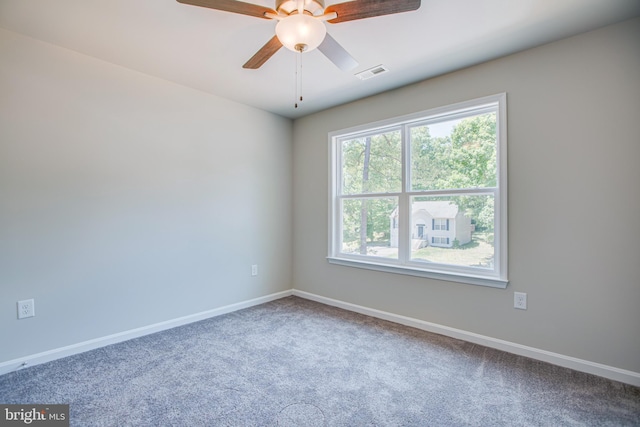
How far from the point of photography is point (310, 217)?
408cm

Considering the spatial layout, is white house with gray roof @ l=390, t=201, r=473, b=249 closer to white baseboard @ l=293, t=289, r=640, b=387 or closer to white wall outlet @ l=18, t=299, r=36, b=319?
white baseboard @ l=293, t=289, r=640, b=387

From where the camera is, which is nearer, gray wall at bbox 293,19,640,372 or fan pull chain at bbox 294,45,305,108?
gray wall at bbox 293,19,640,372

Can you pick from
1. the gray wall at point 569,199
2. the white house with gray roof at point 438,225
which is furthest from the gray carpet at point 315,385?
the white house with gray roof at point 438,225

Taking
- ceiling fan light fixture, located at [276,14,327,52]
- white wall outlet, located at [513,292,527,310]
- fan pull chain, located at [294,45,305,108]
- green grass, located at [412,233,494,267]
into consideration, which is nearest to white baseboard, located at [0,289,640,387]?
white wall outlet, located at [513,292,527,310]

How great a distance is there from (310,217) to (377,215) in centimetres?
99

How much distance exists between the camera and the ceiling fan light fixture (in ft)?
4.99

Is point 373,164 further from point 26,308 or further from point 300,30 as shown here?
point 26,308

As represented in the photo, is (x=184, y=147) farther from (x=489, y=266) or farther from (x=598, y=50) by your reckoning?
(x=598, y=50)

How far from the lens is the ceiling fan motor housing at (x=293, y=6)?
159 centimetres

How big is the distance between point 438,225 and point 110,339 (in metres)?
3.22

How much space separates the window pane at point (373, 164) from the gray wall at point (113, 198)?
3.82 feet

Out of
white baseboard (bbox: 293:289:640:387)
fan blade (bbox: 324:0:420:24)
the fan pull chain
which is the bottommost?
white baseboard (bbox: 293:289:640:387)

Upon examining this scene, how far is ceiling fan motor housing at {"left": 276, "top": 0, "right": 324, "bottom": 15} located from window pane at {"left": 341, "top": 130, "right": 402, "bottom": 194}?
187 cm

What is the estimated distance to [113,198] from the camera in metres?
2.69
